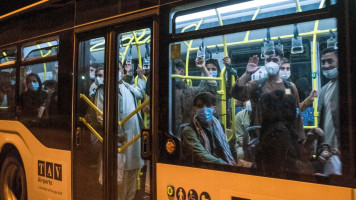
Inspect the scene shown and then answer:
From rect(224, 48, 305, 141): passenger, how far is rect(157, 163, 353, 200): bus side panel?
380mm

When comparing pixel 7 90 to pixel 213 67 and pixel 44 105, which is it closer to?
pixel 44 105

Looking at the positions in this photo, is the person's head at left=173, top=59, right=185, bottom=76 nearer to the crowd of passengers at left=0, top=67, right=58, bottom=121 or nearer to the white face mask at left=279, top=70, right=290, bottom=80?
the white face mask at left=279, top=70, right=290, bottom=80

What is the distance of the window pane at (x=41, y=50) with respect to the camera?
4000 millimetres

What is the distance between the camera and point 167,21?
289 cm

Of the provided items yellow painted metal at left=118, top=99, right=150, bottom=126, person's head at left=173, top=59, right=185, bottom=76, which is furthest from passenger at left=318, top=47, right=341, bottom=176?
yellow painted metal at left=118, top=99, right=150, bottom=126

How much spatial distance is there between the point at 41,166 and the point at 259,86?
289 cm

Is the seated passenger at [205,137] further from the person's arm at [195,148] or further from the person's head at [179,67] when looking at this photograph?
the person's head at [179,67]

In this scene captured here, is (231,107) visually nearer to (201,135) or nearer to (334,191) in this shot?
(201,135)

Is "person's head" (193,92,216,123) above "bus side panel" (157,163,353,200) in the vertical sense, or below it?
above

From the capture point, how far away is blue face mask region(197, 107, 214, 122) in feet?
8.75

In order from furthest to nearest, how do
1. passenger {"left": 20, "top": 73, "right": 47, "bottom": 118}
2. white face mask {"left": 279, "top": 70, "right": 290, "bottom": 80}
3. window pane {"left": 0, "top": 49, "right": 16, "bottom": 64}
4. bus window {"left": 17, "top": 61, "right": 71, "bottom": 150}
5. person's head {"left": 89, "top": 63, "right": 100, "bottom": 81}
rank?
window pane {"left": 0, "top": 49, "right": 16, "bottom": 64}, passenger {"left": 20, "top": 73, "right": 47, "bottom": 118}, bus window {"left": 17, "top": 61, "right": 71, "bottom": 150}, person's head {"left": 89, "top": 63, "right": 100, "bottom": 81}, white face mask {"left": 279, "top": 70, "right": 290, "bottom": 80}

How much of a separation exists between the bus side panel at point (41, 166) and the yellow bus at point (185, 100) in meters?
0.02

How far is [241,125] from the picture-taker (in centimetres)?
251

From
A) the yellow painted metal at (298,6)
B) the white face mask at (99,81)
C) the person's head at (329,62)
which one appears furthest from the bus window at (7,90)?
the person's head at (329,62)
